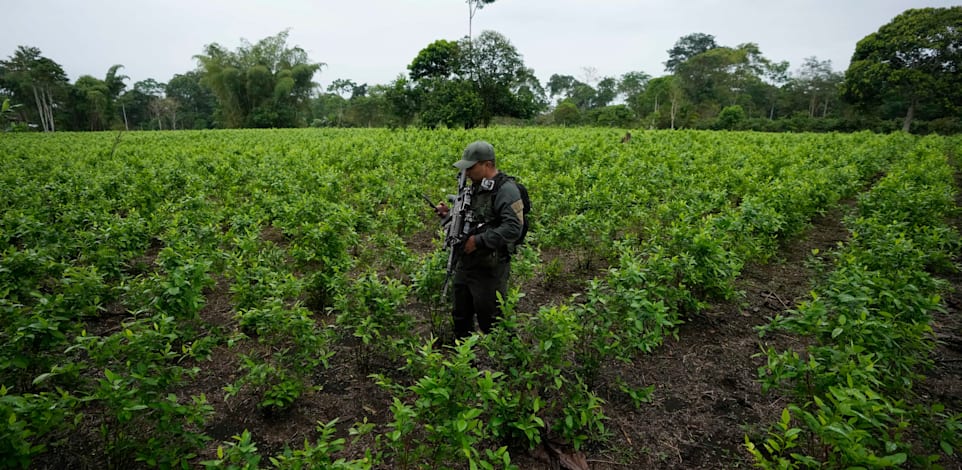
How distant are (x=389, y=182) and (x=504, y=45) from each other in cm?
2469

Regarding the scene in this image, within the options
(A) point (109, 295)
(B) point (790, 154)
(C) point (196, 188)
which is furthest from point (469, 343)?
(B) point (790, 154)

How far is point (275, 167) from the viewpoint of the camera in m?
11.7

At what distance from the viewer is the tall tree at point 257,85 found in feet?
160

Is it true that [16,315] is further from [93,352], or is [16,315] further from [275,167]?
[275,167]

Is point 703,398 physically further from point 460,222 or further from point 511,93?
point 511,93

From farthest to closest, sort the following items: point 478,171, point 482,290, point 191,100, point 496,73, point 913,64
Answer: point 191,100, point 913,64, point 496,73, point 482,290, point 478,171

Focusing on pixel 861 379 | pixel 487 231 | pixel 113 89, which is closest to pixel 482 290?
pixel 487 231

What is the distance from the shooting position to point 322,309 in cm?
510

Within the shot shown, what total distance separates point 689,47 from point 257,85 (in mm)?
81214

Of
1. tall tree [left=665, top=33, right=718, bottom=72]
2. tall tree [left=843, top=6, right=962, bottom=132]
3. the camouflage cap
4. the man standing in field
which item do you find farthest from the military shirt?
tall tree [left=665, top=33, right=718, bottom=72]

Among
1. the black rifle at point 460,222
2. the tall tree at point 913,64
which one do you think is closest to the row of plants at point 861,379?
the black rifle at point 460,222

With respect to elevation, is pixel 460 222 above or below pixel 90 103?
below

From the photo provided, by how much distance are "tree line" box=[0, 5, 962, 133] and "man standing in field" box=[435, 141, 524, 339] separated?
26078mm

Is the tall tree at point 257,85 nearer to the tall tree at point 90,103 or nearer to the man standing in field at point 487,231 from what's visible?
the tall tree at point 90,103
